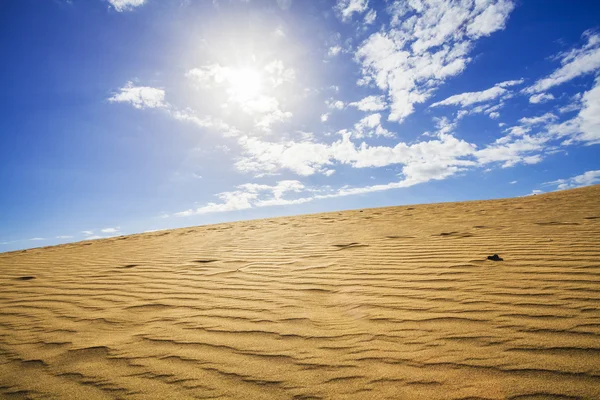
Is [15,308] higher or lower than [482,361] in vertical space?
higher

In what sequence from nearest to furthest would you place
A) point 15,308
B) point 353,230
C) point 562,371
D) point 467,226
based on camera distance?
point 562,371 → point 15,308 → point 467,226 → point 353,230

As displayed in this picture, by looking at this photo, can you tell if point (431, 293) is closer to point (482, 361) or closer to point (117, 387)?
point (482, 361)

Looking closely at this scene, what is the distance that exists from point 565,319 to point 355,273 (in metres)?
1.80

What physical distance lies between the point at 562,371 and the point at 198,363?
1.90 m

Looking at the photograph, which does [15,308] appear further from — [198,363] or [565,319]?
[565,319]

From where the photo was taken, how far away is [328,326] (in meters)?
2.15

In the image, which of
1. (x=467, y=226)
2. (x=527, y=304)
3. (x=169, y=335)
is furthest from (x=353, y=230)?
(x=169, y=335)

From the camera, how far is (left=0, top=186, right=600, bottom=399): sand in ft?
5.05

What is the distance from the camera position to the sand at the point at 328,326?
5.05 feet

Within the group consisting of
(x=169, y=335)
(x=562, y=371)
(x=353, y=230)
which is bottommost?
(x=562, y=371)

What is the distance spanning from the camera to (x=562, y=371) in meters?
1.46

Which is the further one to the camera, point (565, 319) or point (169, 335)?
point (169, 335)

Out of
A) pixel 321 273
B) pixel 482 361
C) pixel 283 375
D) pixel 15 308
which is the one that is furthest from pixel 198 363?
pixel 15 308

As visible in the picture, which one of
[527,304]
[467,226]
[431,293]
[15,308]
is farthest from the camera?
[467,226]
